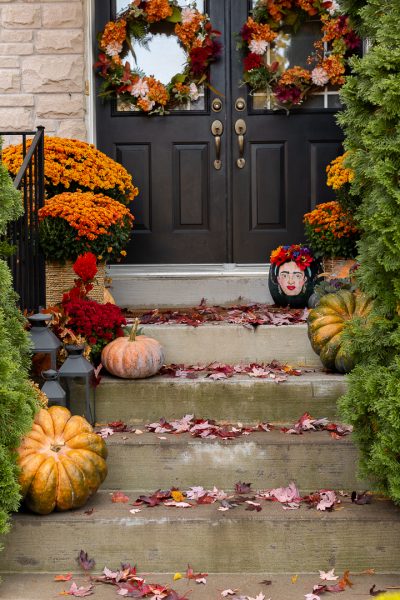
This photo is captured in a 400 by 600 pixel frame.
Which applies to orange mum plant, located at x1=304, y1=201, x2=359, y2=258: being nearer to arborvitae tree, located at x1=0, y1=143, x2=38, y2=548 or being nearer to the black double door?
the black double door

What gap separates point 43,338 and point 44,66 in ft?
9.57

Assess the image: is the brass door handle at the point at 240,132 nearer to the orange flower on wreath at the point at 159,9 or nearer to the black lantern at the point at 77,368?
the orange flower on wreath at the point at 159,9

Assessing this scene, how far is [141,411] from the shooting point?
4625mm

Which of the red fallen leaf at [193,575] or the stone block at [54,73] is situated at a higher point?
the stone block at [54,73]

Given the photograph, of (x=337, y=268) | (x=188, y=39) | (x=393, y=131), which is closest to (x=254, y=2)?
(x=188, y=39)

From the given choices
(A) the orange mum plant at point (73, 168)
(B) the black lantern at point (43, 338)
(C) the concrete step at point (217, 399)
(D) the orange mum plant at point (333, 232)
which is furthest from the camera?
(D) the orange mum plant at point (333, 232)

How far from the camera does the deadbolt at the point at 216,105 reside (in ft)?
22.7

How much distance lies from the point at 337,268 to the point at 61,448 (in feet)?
8.89

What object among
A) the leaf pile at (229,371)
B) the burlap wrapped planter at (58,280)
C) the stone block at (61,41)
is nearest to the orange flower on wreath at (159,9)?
the stone block at (61,41)

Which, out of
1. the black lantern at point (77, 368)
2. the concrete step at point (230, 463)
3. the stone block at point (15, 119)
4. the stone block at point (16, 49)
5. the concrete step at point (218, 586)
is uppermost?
the stone block at point (16, 49)

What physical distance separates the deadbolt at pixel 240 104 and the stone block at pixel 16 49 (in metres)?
1.54

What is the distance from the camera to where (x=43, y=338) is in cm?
444

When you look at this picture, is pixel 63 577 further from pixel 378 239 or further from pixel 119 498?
pixel 378 239

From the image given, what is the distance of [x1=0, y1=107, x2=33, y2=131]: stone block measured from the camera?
6.65 metres
